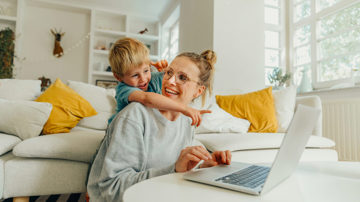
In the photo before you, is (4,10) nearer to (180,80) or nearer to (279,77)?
(279,77)

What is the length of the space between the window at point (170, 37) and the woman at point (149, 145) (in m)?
4.39

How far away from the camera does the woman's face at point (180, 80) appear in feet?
3.22

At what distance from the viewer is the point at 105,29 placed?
5.53m

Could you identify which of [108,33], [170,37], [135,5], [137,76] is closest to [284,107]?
[137,76]

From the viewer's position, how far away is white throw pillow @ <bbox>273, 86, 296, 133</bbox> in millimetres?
2373

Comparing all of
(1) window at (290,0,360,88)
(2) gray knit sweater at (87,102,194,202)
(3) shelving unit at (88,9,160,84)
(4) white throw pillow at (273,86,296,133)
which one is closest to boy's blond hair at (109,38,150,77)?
(2) gray knit sweater at (87,102,194,202)

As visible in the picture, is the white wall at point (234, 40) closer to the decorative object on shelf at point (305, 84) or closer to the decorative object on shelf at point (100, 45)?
the decorative object on shelf at point (305, 84)

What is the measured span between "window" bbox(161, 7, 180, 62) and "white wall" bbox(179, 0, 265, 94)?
1.48 meters

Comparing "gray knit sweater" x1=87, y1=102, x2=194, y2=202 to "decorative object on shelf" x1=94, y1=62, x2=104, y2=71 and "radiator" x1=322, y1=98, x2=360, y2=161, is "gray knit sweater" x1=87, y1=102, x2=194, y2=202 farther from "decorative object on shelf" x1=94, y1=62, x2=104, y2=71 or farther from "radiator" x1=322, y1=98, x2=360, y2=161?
"decorative object on shelf" x1=94, y1=62, x2=104, y2=71

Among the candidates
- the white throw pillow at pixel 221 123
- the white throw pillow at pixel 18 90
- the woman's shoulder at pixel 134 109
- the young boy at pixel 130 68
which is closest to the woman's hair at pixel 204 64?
the young boy at pixel 130 68

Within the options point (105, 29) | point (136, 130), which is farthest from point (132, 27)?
point (136, 130)

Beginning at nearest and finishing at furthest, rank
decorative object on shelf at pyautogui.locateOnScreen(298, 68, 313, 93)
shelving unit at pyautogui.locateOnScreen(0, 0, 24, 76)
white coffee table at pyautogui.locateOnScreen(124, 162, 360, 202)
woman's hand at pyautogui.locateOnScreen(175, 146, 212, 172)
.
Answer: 1. white coffee table at pyautogui.locateOnScreen(124, 162, 360, 202)
2. woman's hand at pyautogui.locateOnScreen(175, 146, 212, 172)
3. decorative object on shelf at pyautogui.locateOnScreen(298, 68, 313, 93)
4. shelving unit at pyautogui.locateOnScreen(0, 0, 24, 76)

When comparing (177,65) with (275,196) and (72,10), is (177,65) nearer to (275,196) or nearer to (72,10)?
(275,196)

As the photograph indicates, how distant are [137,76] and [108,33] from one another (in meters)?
4.65
